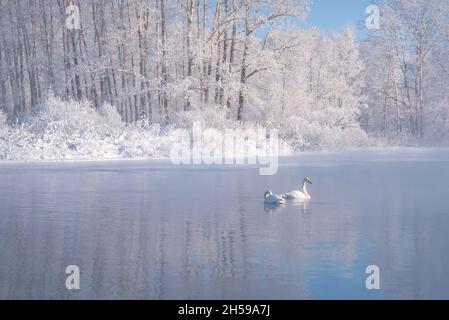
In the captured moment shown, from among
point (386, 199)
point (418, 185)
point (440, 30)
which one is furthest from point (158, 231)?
point (440, 30)

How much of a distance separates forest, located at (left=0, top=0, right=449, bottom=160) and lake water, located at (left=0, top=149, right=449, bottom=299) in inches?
481

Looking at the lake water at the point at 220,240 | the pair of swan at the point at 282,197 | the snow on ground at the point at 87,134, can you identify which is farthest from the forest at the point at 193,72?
the pair of swan at the point at 282,197

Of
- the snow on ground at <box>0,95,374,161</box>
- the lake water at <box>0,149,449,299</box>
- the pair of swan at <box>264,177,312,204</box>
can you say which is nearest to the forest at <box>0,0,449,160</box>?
the snow on ground at <box>0,95,374,161</box>

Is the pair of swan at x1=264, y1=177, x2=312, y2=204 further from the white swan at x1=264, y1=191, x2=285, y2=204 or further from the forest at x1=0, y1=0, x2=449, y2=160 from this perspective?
the forest at x1=0, y1=0, x2=449, y2=160

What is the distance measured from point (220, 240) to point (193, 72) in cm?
2863

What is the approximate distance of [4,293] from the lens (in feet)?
17.2

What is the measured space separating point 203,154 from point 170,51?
8064mm

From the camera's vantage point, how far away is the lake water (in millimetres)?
5434

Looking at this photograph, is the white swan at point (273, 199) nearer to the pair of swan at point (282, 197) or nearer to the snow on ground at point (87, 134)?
the pair of swan at point (282, 197)

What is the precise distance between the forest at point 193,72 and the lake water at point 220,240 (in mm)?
12223

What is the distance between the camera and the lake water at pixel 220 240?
543cm

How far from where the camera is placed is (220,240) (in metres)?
7.60

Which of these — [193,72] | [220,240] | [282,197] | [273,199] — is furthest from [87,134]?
[220,240]
